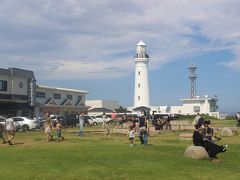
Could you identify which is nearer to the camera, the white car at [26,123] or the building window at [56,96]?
the white car at [26,123]

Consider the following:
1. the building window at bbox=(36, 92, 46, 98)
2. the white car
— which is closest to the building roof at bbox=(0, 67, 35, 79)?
the building window at bbox=(36, 92, 46, 98)

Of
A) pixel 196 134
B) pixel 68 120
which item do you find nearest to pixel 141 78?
pixel 68 120

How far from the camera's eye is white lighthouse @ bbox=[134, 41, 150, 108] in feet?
295

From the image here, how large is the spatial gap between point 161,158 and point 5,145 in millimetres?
9904

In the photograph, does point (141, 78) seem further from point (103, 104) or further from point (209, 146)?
point (209, 146)

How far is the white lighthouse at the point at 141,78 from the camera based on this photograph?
295ft

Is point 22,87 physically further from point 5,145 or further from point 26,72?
point 5,145

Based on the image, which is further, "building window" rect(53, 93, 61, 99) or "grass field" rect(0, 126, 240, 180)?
"building window" rect(53, 93, 61, 99)

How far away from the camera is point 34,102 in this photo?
6212cm

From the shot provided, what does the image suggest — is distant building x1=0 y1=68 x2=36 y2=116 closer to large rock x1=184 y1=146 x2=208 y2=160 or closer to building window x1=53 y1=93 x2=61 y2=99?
building window x1=53 y1=93 x2=61 y2=99

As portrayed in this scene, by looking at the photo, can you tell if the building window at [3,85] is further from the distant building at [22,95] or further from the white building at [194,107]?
the white building at [194,107]

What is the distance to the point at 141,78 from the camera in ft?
296

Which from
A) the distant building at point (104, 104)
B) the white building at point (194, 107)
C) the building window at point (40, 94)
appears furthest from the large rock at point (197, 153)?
the white building at point (194, 107)

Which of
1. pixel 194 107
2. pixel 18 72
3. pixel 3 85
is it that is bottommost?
pixel 194 107
